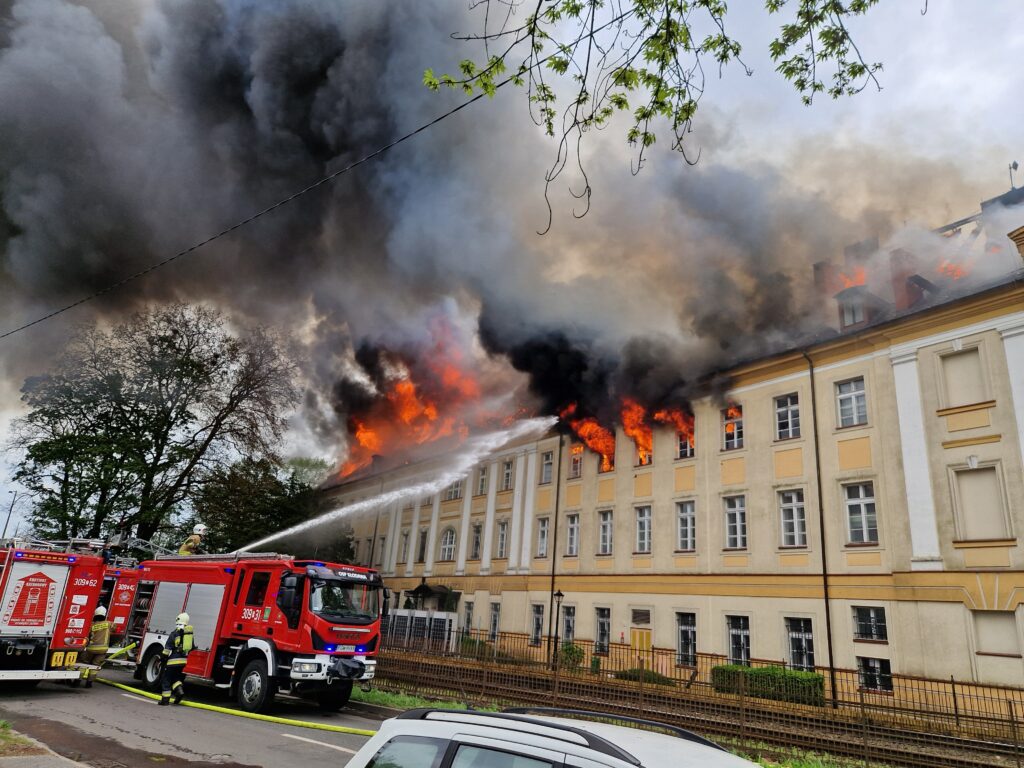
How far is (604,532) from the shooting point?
1088 inches

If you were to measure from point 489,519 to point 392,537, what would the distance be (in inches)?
414

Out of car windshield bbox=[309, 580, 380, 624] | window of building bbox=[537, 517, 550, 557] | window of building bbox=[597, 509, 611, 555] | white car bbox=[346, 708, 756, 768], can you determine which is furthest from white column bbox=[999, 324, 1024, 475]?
white car bbox=[346, 708, 756, 768]

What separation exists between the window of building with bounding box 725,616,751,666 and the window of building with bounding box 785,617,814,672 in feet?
4.62

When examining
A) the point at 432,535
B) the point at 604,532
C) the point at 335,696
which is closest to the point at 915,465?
the point at 604,532

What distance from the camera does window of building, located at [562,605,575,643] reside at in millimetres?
27266

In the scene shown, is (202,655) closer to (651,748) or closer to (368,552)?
(651,748)

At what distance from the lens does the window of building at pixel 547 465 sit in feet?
102

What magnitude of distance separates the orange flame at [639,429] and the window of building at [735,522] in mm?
3996

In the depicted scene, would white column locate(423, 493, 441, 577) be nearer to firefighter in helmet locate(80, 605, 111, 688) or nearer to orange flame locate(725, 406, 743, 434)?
orange flame locate(725, 406, 743, 434)

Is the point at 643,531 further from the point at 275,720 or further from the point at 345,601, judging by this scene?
the point at 275,720

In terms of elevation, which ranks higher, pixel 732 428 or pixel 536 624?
pixel 732 428

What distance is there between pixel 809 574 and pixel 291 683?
52.3ft

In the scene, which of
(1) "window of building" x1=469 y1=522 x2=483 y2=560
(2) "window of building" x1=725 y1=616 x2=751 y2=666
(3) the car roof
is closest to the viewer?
(3) the car roof

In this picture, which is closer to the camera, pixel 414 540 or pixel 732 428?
pixel 732 428
